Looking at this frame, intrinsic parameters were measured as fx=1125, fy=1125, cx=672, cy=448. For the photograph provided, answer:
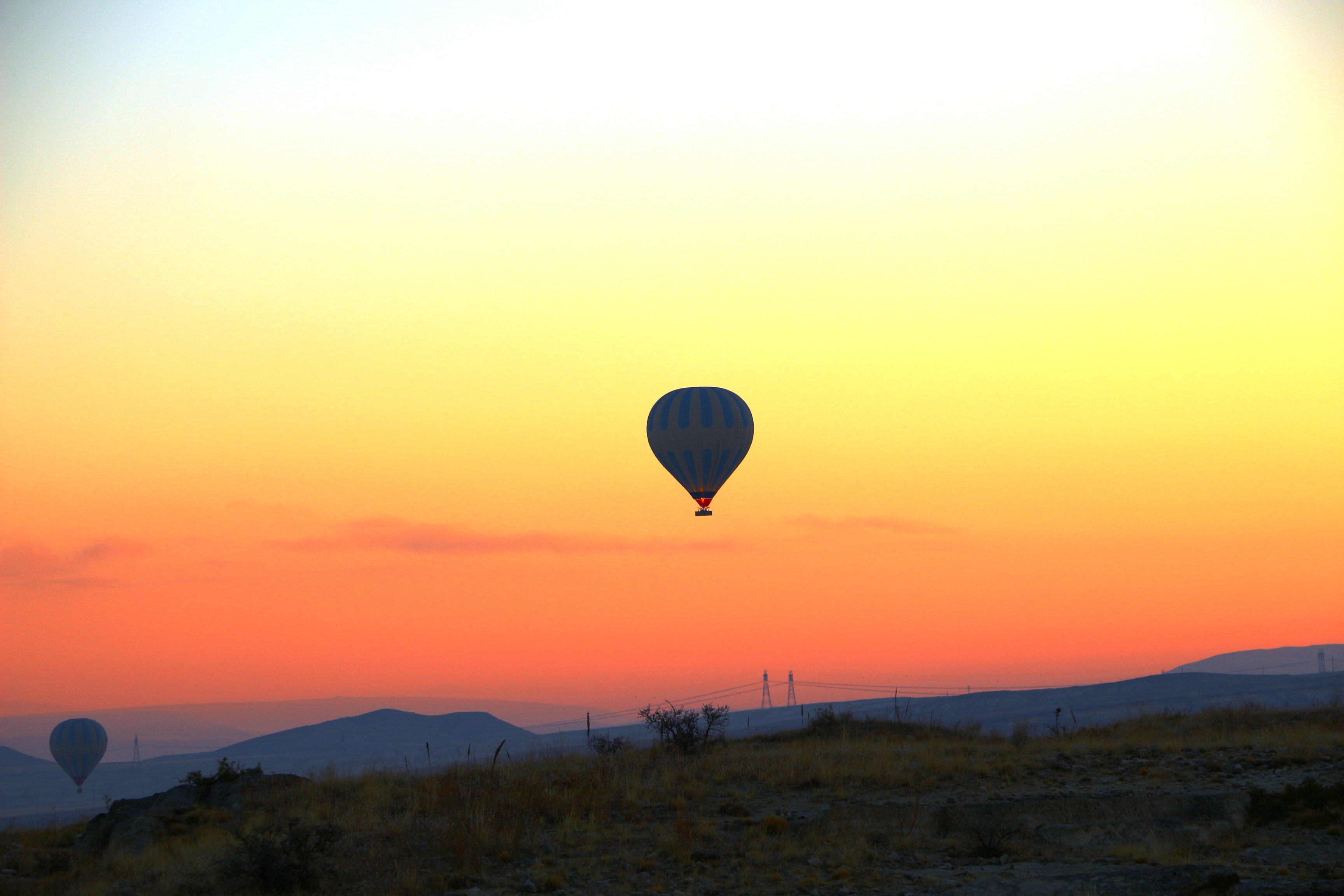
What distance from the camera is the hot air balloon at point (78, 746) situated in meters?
86.6

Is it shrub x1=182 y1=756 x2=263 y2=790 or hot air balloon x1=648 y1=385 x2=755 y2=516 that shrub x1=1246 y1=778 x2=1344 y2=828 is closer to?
shrub x1=182 y1=756 x2=263 y2=790

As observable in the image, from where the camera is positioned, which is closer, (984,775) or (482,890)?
(482,890)

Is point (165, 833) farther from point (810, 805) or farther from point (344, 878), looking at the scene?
point (810, 805)

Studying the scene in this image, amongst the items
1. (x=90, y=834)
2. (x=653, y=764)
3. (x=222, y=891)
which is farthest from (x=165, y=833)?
(x=653, y=764)

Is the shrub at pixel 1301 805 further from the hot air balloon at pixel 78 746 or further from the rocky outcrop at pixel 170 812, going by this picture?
A: the hot air balloon at pixel 78 746

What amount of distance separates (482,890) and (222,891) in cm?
390

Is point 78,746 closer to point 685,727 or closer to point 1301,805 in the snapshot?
point 685,727

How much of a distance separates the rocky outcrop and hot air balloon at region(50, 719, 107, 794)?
7165 centimetres

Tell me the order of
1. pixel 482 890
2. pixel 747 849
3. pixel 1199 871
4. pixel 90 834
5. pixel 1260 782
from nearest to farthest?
pixel 1199 871, pixel 482 890, pixel 747 849, pixel 1260 782, pixel 90 834

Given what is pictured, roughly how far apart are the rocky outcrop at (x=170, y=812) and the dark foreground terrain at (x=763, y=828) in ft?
0.22

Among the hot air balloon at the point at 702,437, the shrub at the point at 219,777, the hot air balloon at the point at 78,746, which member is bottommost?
the hot air balloon at the point at 78,746

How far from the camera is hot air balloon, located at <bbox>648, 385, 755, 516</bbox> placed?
4003 centimetres

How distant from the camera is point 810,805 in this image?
21.1m

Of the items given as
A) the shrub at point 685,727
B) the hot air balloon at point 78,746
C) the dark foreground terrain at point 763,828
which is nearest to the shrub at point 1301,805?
the dark foreground terrain at point 763,828
